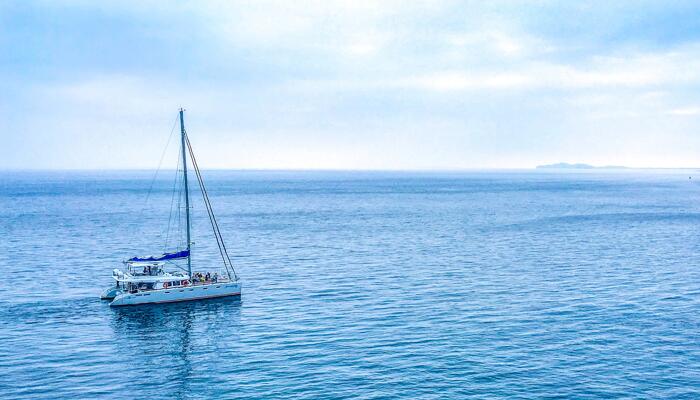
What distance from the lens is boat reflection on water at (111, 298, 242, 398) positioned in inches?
1758

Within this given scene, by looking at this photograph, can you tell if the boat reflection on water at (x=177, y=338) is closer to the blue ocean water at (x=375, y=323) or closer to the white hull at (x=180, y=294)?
the blue ocean water at (x=375, y=323)

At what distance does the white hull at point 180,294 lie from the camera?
208 ft

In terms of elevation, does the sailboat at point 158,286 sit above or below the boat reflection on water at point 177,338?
above

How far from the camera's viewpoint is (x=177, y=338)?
175 ft

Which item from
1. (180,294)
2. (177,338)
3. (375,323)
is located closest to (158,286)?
(180,294)

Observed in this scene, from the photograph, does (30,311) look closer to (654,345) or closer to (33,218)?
(654,345)

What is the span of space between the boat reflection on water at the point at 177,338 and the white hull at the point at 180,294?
2.18 feet

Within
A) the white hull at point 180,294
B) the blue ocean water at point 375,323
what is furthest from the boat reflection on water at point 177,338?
the white hull at point 180,294

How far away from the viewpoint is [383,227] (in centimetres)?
13288

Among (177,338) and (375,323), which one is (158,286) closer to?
(177,338)

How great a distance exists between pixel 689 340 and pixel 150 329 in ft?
159

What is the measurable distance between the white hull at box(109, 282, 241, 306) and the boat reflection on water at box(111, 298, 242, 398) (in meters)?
0.66

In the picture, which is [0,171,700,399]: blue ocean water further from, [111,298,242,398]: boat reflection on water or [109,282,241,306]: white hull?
[109,282,241,306]: white hull

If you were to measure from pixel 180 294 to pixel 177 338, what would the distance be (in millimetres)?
13320
